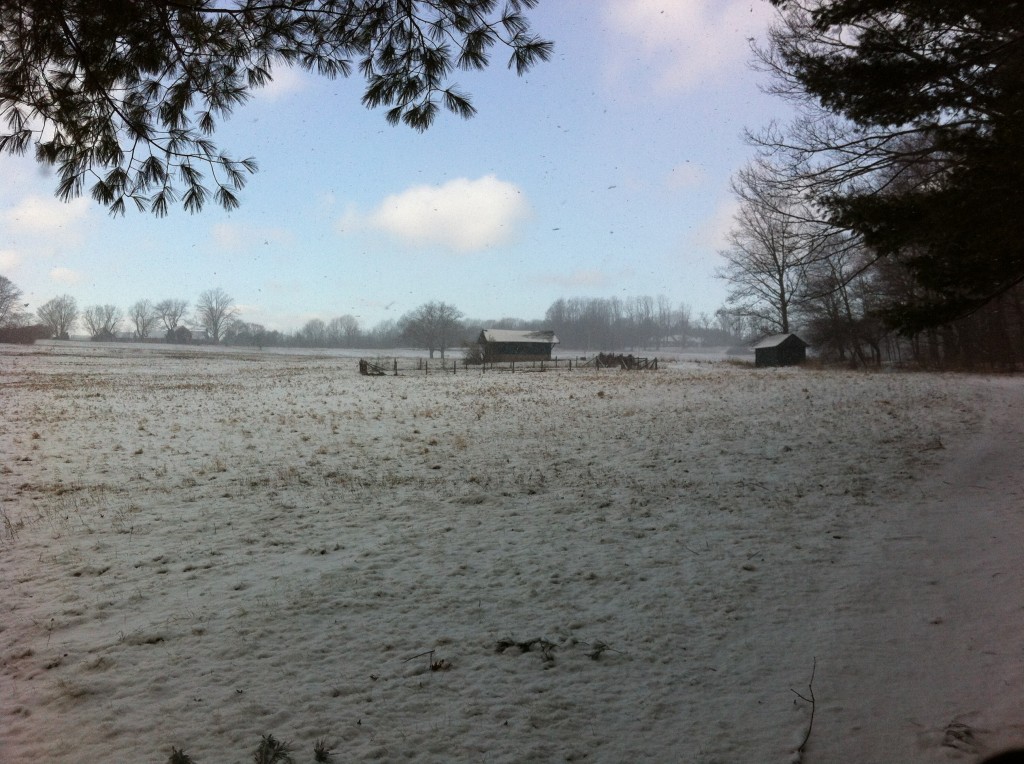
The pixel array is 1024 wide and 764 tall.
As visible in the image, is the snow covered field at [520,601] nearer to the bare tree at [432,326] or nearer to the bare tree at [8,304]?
the bare tree at [8,304]

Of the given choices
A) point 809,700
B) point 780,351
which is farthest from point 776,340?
point 809,700

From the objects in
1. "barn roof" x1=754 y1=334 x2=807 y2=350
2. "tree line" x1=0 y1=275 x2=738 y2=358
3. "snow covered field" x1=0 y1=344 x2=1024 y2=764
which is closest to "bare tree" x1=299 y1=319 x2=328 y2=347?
"tree line" x1=0 y1=275 x2=738 y2=358

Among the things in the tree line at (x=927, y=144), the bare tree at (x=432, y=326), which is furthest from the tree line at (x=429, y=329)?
the tree line at (x=927, y=144)

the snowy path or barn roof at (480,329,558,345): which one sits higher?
barn roof at (480,329,558,345)

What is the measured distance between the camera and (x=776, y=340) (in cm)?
4697

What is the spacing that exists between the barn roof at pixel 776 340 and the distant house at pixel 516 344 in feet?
68.5

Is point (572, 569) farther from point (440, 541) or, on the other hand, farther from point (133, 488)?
point (133, 488)

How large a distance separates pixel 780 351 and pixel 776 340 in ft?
3.24

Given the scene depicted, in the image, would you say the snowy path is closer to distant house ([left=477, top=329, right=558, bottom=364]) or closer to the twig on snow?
the twig on snow

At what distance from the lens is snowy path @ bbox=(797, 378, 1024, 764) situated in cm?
305

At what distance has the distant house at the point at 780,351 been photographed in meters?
46.7

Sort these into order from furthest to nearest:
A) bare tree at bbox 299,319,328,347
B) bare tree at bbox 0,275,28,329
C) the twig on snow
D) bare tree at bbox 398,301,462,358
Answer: bare tree at bbox 299,319,328,347 → bare tree at bbox 398,301,462,358 → bare tree at bbox 0,275,28,329 → the twig on snow

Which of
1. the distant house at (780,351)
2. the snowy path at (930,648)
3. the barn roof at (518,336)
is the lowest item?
the snowy path at (930,648)

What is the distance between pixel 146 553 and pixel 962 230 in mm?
Answer: 9898
